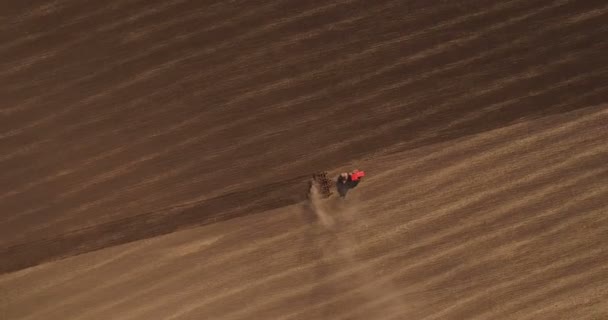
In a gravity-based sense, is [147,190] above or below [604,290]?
above

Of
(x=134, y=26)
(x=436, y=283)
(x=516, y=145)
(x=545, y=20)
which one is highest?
(x=134, y=26)

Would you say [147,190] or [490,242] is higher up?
[147,190]

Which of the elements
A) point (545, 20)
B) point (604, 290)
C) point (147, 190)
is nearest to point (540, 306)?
point (604, 290)

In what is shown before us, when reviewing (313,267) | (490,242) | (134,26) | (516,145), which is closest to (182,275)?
(313,267)

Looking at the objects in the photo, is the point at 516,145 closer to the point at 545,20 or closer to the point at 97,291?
the point at 545,20

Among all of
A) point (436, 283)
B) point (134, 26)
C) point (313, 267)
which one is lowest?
point (436, 283)

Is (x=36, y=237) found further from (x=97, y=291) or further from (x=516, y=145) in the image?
(x=516, y=145)
